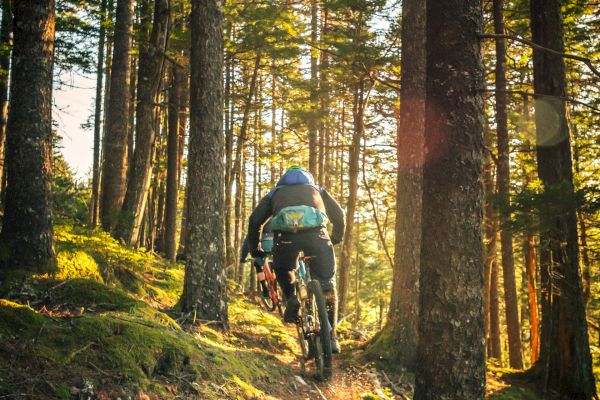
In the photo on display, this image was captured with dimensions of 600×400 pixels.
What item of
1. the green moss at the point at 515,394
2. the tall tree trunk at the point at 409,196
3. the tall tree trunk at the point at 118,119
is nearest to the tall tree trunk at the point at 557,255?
the green moss at the point at 515,394

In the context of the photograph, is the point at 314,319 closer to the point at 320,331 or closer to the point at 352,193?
the point at 320,331

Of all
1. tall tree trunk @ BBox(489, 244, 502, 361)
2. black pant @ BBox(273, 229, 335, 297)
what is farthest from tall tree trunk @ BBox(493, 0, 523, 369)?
black pant @ BBox(273, 229, 335, 297)

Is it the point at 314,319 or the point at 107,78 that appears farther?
the point at 107,78

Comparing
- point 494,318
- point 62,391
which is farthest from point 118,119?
point 494,318

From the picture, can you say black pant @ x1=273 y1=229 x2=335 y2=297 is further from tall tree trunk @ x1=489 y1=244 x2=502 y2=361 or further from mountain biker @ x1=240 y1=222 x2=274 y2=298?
tall tree trunk @ x1=489 y1=244 x2=502 y2=361

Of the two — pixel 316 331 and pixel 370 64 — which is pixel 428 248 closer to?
pixel 316 331

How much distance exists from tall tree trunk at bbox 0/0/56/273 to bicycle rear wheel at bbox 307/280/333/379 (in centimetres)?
337

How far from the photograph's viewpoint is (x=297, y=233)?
18.1 feet

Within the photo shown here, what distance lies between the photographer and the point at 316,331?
5.46 metres

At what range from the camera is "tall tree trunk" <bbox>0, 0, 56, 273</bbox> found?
5.26 meters

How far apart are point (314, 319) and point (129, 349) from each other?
2730mm

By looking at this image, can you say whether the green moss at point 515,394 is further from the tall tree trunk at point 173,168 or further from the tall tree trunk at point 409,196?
the tall tree trunk at point 173,168

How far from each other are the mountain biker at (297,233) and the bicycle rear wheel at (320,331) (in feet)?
0.54

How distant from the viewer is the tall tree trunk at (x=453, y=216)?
343 cm
